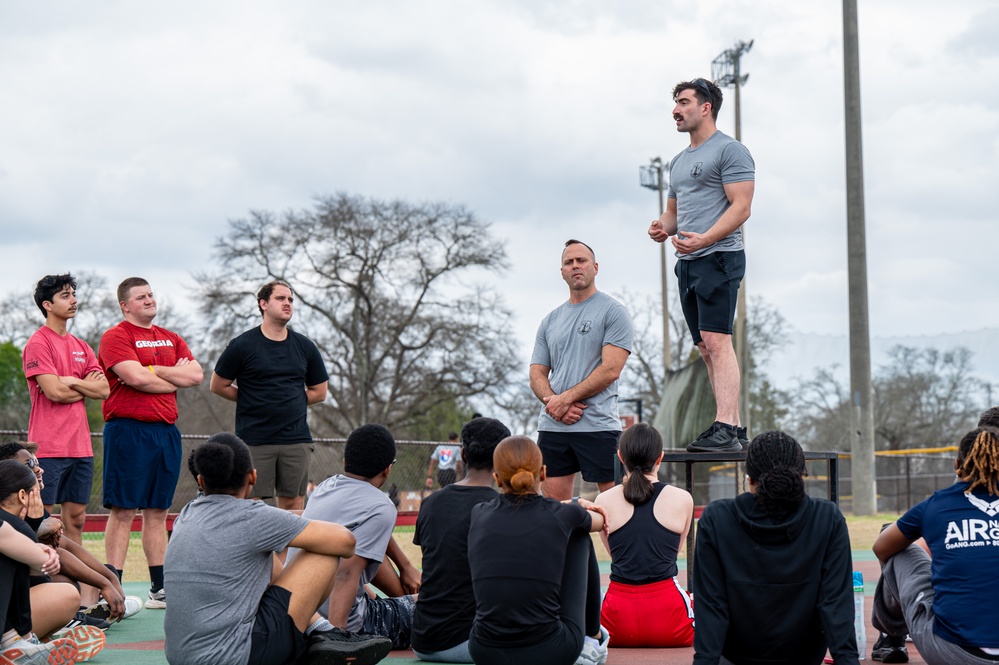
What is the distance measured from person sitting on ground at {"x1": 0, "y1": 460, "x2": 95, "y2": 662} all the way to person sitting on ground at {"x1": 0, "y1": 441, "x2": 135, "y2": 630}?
0.15 meters

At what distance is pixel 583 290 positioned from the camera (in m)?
7.11

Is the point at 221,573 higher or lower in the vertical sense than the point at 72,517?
higher

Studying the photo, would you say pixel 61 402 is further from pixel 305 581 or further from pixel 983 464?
pixel 983 464

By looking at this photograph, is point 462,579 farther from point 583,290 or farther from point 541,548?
point 583,290

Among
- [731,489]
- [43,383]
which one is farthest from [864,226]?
[43,383]

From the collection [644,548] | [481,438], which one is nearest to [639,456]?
[644,548]

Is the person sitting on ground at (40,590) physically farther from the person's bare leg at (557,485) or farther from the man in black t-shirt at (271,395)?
the person's bare leg at (557,485)

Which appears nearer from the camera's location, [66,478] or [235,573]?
[235,573]

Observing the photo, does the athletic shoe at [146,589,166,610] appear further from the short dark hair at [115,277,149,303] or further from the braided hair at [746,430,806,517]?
the braided hair at [746,430,806,517]

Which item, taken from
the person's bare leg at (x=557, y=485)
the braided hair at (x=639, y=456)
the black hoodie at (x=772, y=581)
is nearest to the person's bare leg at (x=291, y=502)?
the person's bare leg at (x=557, y=485)

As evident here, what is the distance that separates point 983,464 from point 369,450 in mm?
2826

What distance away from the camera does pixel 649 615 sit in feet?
19.5

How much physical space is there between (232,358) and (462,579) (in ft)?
11.4

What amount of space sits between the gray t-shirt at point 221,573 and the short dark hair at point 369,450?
2.75ft
